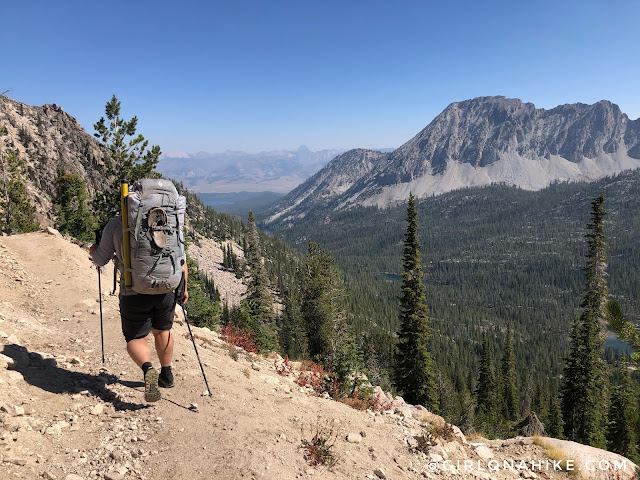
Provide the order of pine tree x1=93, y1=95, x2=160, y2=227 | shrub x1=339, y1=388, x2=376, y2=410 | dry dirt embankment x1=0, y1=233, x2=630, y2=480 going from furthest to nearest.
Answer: pine tree x1=93, y1=95, x2=160, y2=227
shrub x1=339, y1=388, x2=376, y2=410
dry dirt embankment x1=0, y1=233, x2=630, y2=480

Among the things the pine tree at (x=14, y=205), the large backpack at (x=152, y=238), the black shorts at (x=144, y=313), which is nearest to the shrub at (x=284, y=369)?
the black shorts at (x=144, y=313)

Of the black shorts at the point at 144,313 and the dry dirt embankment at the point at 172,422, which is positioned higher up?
the black shorts at the point at 144,313

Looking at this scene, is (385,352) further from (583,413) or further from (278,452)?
(278,452)

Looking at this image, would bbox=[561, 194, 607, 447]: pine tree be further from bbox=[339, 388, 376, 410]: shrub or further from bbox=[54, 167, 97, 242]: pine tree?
bbox=[54, 167, 97, 242]: pine tree

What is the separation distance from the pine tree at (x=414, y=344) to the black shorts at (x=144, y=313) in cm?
2403

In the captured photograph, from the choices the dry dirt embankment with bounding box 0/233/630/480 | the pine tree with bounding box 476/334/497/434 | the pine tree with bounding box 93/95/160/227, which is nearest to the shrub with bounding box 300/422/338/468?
the dry dirt embankment with bounding box 0/233/630/480

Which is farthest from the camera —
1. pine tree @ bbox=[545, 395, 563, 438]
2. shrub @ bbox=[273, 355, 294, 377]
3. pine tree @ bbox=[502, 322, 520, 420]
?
pine tree @ bbox=[502, 322, 520, 420]

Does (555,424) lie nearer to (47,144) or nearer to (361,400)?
→ (361,400)

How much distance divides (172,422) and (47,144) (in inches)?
4442

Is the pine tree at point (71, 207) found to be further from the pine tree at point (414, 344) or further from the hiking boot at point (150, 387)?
the hiking boot at point (150, 387)

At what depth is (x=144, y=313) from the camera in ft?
18.3

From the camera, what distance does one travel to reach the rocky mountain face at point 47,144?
7212 cm

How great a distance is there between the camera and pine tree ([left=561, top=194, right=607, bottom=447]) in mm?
27016

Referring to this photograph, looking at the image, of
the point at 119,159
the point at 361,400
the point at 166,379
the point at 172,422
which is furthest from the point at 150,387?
the point at 119,159
